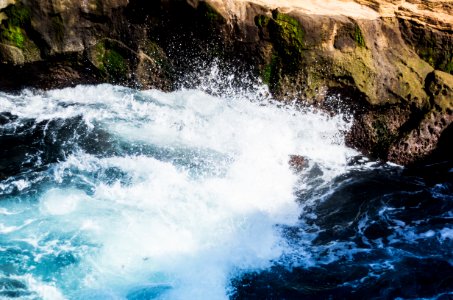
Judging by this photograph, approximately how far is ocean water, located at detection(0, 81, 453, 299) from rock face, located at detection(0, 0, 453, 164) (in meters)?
0.32

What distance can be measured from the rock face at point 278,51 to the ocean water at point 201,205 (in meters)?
0.32

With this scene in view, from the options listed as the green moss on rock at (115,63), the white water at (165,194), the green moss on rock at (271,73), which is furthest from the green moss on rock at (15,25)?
the green moss on rock at (271,73)

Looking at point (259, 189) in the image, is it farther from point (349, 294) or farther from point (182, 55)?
point (182, 55)

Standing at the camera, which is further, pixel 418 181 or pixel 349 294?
pixel 418 181

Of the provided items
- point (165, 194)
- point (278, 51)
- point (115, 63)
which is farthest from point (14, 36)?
point (278, 51)

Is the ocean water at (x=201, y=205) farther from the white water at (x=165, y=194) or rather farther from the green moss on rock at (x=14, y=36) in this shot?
the green moss on rock at (x=14, y=36)

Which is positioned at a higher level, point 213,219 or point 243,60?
point 243,60

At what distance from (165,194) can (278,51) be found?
110 inches

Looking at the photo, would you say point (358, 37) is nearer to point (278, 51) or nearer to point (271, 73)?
point (278, 51)

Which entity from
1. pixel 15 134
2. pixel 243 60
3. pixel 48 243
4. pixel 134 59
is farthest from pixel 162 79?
pixel 48 243

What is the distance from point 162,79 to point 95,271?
11.3 feet

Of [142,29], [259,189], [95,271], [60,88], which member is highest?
[142,29]

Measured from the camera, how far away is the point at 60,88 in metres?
7.06

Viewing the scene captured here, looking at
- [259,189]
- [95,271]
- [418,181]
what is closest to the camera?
[95,271]
